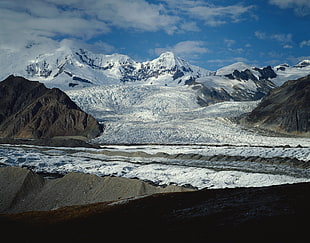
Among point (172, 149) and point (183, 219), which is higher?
point (183, 219)

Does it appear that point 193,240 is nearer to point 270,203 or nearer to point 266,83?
point 270,203

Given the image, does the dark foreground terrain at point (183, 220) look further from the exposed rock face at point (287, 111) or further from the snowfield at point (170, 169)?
the exposed rock face at point (287, 111)

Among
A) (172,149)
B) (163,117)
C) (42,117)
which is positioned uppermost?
(163,117)

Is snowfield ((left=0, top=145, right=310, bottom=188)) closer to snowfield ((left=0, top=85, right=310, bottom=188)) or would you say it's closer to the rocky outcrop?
snowfield ((left=0, top=85, right=310, bottom=188))

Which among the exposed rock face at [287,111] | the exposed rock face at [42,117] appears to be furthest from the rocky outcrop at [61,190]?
the exposed rock face at [287,111]

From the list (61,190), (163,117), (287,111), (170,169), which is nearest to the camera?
(61,190)

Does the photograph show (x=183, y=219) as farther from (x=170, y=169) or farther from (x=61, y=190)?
(x=170, y=169)

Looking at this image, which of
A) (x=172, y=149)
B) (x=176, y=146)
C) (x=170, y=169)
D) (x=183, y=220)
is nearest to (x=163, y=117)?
(x=176, y=146)

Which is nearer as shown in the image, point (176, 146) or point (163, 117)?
point (176, 146)
